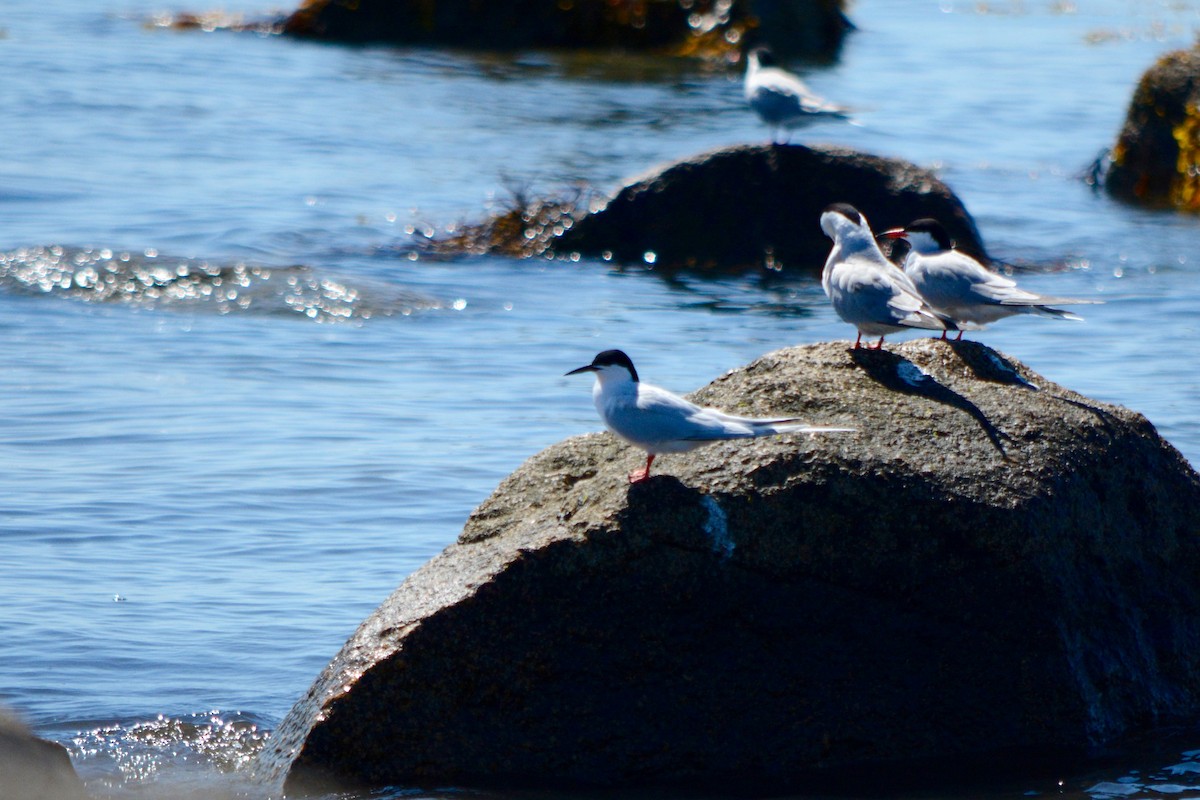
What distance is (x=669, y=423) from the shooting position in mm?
5211

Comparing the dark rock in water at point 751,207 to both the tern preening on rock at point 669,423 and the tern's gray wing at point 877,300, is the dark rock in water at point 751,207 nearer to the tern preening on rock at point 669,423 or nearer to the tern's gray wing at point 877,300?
the tern's gray wing at point 877,300

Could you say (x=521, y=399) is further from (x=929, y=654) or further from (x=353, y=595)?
(x=929, y=654)

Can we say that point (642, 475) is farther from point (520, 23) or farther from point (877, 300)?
point (520, 23)

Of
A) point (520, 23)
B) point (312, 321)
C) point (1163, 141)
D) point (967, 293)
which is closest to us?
point (967, 293)

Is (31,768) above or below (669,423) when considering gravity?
below

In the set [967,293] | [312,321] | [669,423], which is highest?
[967,293]

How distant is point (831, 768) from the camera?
5.46 meters

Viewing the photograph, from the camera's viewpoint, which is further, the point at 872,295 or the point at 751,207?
Result: the point at 751,207

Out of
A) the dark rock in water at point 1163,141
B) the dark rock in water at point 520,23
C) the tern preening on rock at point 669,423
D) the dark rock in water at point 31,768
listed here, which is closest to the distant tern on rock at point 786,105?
the dark rock in water at point 1163,141

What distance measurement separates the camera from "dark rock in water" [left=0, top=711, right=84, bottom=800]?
4.65 meters

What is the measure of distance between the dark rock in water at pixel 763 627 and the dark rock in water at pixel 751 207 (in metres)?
9.15

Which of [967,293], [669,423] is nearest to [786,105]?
[967,293]

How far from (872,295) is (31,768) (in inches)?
134

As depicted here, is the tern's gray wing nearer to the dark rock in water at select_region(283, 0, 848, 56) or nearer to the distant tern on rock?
the distant tern on rock
